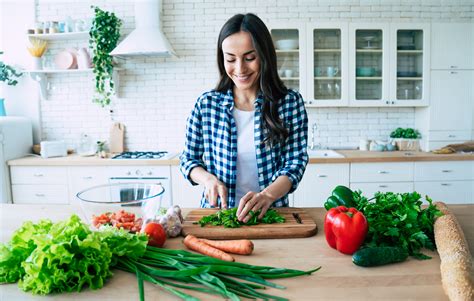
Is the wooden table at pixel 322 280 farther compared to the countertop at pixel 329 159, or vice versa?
the countertop at pixel 329 159

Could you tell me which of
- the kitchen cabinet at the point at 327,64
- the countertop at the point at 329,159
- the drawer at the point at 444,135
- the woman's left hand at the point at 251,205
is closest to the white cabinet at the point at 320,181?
the countertop at the point at 329,159

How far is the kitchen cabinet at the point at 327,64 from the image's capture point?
13.5ft

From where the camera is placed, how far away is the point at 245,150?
80.8 inches

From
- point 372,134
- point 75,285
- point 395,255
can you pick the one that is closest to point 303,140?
point 395,255

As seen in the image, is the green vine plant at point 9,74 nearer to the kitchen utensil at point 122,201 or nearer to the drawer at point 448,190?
the kitchen utensil at point 122,201

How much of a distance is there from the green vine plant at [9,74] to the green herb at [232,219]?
382 centimetres

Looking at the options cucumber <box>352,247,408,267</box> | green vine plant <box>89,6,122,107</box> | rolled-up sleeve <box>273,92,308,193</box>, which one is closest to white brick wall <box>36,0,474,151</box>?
green vine plant <box>89,6,122,107</box>

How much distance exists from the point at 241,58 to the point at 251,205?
2.31ft

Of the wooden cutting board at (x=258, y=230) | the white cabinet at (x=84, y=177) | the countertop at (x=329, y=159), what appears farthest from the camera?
the white cabinet at (x=84, y=177)

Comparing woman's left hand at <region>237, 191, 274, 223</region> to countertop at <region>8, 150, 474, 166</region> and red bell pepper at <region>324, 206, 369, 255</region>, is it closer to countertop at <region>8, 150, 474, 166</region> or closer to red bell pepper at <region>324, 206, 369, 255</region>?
red bell pepper at <region>324, 206, 369, 255</region>

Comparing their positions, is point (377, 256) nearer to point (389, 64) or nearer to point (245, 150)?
point (245, 150)

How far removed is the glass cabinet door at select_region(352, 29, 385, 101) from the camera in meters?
4.14

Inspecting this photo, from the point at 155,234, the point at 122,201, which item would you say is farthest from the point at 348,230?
the point at 122,201

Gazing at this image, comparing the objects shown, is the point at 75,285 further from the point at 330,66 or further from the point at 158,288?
the point at 330,66
